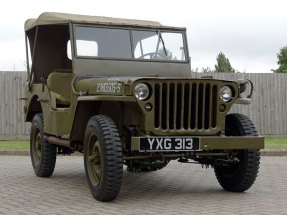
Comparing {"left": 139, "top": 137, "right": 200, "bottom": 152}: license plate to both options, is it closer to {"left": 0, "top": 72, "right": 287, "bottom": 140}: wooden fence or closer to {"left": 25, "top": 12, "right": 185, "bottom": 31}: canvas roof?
{"left": 25, "top": 12, "right": 185, "bottom": 31}: canvas roof

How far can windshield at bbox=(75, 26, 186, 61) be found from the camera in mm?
8305

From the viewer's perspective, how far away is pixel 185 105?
694 cm

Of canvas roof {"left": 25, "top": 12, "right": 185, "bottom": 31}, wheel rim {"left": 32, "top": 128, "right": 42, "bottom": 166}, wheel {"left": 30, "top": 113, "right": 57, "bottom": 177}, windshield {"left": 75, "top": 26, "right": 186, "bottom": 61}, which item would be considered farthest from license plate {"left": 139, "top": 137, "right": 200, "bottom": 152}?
wheel rim {"left": 32, "top": 128, "right": 42, "bottom": 166}

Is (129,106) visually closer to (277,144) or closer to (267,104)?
(277,144)

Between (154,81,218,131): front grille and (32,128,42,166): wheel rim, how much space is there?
11.3 feet

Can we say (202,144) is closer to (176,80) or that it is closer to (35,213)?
(176,80)

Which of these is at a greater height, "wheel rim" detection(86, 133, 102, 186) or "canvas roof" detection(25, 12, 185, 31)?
"canvas roof" detection(25, 12, 185, 31)

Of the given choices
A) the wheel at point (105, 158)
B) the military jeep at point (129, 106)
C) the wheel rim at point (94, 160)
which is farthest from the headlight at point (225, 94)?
the wheel rim at point (94, 160)

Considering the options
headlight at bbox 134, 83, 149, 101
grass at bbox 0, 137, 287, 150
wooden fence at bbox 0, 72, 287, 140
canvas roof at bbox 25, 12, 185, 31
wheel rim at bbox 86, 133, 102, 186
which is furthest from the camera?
wooden fence at bbox 0, 72, 287, 140

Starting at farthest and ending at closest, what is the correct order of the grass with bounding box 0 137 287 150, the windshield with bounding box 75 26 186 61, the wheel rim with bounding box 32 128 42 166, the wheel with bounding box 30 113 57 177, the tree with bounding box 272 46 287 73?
the tree with bounding box 272 46 287 73 → the grass with bounding box 0 137 287 150 → the wheel rim with bounding box 32 128 42 166 → the wheel with bounding box 30 113 57 177 → the windshield with bounding box 75 26 186 61

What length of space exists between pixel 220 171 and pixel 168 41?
2153 mm

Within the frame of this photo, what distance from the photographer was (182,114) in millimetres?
6820

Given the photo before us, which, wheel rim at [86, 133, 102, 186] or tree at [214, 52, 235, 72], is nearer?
wheel rim at [86, 133, 102, 186]

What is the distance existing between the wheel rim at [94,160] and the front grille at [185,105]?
0.80 metres
